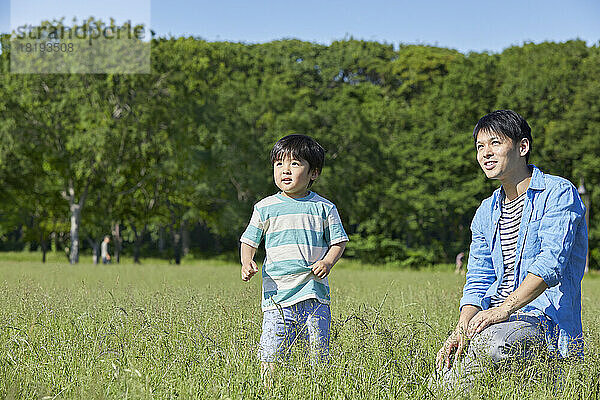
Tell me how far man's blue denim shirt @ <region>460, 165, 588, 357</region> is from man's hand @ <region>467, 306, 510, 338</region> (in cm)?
29

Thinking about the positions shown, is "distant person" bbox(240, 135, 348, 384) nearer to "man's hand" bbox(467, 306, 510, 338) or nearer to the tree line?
"man's hand" bbox(467, 306, 510, 338)

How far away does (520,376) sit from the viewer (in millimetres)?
3510

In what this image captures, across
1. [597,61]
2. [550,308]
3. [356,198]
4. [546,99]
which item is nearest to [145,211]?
[356,198]

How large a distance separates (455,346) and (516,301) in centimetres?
48

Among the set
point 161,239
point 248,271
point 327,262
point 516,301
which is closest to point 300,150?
Answer: point 327,262

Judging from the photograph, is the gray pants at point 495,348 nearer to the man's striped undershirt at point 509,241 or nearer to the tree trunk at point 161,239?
the man's striped undershirt at point 509,241

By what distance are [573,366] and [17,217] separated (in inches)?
1481

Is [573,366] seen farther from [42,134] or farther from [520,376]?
[42,134]

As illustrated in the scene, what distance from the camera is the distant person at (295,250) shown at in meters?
4.12

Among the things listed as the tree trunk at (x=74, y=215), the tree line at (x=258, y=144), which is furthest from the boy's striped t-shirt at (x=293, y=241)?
the tree trunk at (x=74, y=215)

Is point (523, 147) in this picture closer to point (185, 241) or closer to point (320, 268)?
point (320, 268)

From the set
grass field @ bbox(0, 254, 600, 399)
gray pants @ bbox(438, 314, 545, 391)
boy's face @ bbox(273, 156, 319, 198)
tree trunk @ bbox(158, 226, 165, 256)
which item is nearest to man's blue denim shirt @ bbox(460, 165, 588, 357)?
gray pants @ bbox(438, 314, 545, 391)

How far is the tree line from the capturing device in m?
31.2

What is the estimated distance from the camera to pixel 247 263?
421 centimetres
